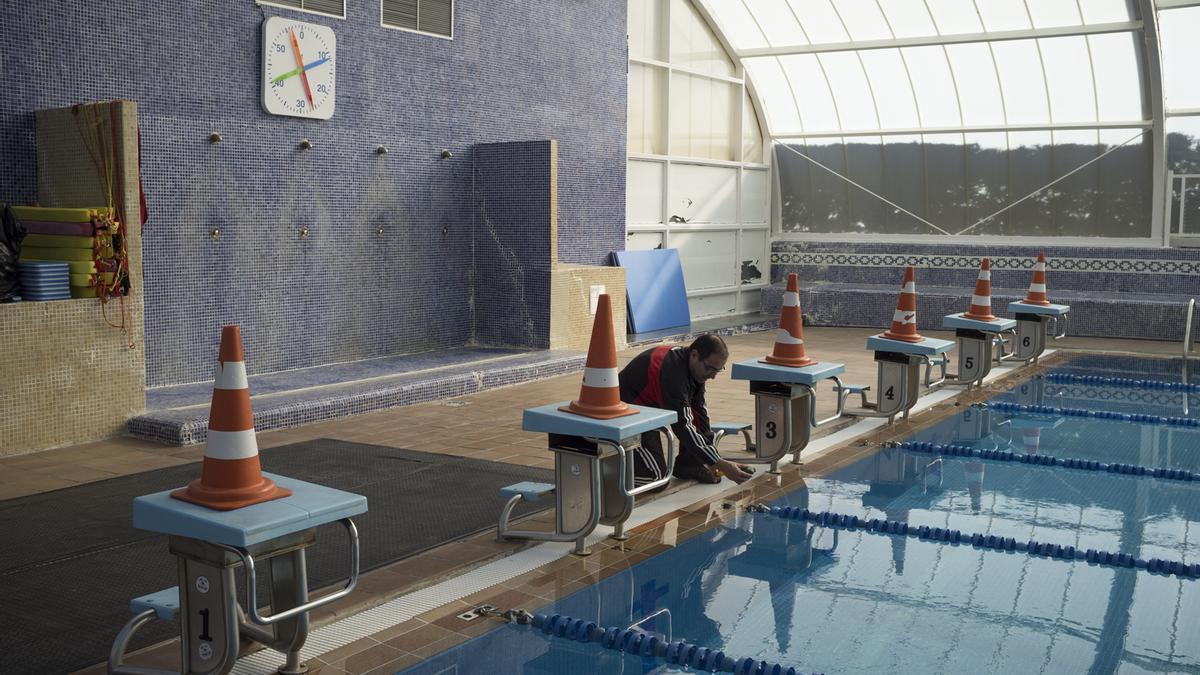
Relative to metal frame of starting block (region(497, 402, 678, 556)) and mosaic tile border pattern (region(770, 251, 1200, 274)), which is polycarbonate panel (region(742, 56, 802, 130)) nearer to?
mosaic tile border pattern (region(770, 251, 1200, 274))

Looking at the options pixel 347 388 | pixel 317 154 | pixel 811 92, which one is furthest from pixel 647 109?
pixel 347 388

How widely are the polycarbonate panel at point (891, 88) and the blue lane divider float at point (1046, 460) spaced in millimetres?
10769

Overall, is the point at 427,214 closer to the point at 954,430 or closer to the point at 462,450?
the point at 462,450

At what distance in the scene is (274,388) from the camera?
9.06 metres

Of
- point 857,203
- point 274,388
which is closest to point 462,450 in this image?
point 274,388

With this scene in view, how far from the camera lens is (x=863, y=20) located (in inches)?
665

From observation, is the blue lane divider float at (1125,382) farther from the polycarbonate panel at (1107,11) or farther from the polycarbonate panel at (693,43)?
the polycarbonate panel at (693,43)

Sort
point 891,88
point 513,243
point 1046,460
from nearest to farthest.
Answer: point 1046,460, point 513,243, point 891,88

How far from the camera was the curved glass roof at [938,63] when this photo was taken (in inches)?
627

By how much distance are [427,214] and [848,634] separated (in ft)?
26.4

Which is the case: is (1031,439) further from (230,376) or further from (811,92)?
(811,92)

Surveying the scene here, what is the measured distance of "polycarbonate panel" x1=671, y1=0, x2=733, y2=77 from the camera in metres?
16.1

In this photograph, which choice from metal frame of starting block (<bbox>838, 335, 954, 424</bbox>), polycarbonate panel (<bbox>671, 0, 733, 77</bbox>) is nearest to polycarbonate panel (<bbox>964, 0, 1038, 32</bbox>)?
polycarbonate panel (<bbox>671, 0, 733, 77</bbox>)

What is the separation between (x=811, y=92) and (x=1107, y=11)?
458cm
